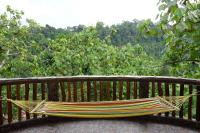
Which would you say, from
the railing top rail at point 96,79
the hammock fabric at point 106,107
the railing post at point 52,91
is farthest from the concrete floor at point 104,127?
the railing top rail at point 96,79

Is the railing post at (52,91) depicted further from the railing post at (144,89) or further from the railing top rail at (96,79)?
the railing post at (144,89)

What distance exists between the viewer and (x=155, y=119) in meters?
4.25

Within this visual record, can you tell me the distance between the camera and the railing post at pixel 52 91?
13.9 ft

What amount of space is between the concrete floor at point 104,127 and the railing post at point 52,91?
0.31m

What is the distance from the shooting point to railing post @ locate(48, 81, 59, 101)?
4234 millimetres

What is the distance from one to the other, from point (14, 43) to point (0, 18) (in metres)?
0.78

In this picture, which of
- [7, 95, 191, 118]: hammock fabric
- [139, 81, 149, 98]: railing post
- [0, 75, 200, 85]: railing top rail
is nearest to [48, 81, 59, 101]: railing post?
[0, 75, 200, 85]: railing top rail

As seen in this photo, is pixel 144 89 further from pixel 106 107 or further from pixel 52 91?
pixel 52 91

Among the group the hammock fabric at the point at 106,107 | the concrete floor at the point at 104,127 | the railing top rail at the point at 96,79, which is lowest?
the concrete floor at the point at 104,127

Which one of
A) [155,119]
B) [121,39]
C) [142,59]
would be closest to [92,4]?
[121,39]

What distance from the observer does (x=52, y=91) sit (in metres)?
4.26

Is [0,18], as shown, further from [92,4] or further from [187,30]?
[92,4]

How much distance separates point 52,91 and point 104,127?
0.77 m

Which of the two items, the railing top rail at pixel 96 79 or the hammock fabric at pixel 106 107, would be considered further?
the railing top rail at pixel 96 79
